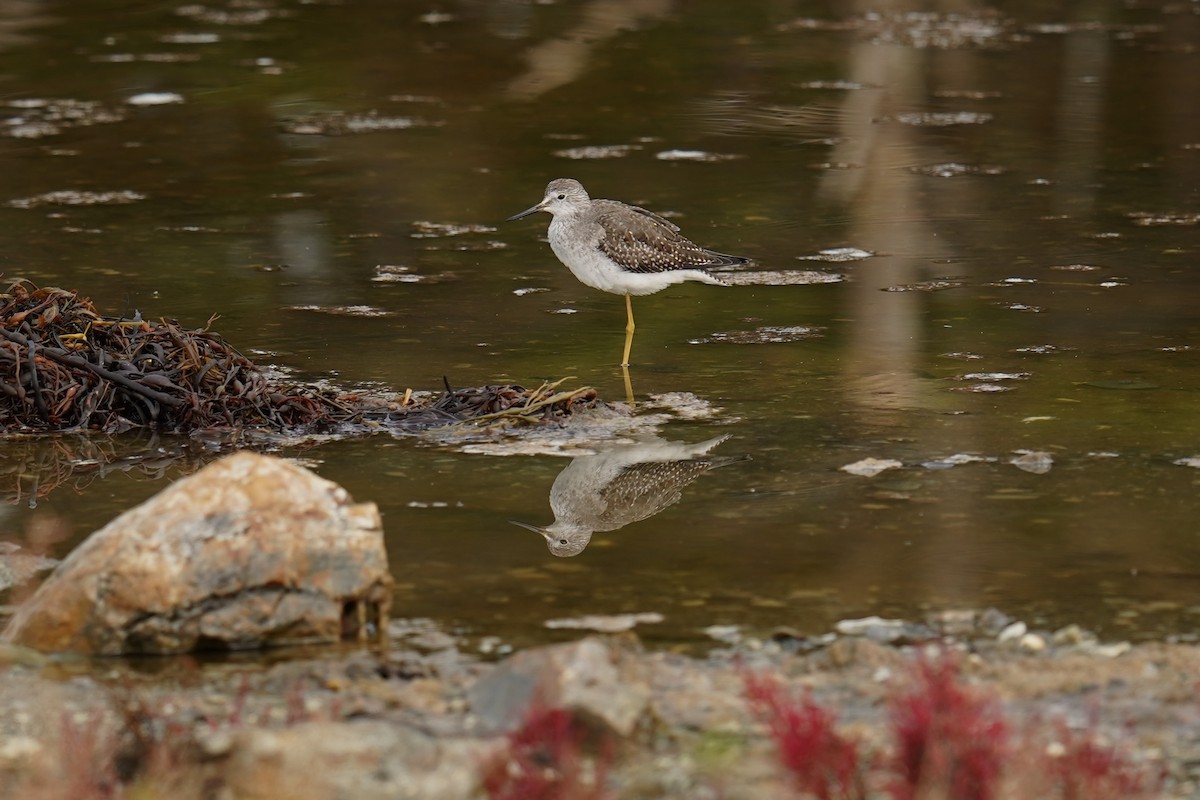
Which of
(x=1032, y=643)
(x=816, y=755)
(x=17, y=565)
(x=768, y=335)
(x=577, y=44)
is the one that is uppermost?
(x=577, y=44)

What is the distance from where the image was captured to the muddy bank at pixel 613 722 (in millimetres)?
4418

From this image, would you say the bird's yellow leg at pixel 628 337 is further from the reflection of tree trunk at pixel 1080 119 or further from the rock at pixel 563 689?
the rock at pixel 563 689

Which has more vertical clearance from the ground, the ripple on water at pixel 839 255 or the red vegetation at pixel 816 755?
the red vegetation at pixel 816 755

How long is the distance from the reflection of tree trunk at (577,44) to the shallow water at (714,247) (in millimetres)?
64

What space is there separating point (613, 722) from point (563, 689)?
15 cm

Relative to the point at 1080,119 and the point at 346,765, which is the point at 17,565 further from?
the point at 1080,119

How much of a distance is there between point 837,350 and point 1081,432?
1.75 meters

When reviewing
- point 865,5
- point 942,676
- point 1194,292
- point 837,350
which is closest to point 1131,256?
point 1194,292

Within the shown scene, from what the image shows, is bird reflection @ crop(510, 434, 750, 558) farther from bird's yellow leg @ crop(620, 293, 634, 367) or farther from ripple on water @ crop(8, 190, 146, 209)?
ripple on water @ crop(8, 190, 146, 209)

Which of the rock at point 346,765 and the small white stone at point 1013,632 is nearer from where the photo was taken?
the rock at point 346,765

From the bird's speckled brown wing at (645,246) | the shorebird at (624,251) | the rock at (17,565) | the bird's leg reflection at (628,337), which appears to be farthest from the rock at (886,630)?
the bird's speckled brown wing at (645,246)

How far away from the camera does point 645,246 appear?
9.60 metres

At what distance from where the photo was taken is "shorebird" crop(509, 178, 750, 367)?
9555 mm

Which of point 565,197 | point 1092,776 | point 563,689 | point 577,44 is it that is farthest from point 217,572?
point 577,44
